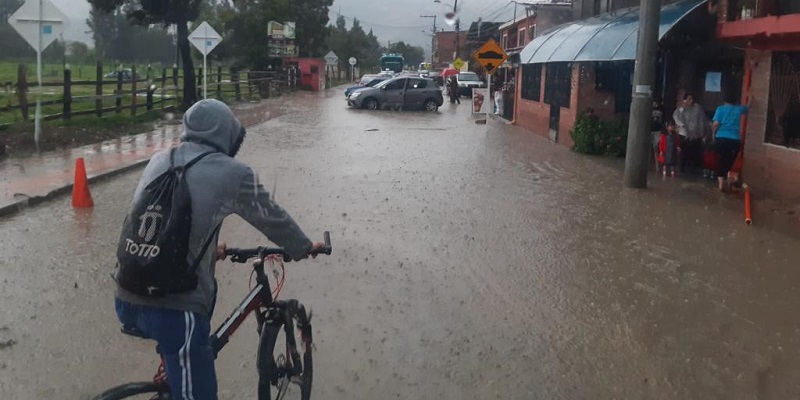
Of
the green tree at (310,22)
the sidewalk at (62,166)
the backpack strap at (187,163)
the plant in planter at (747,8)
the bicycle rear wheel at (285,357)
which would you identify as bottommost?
the sidewalk at (62,166)

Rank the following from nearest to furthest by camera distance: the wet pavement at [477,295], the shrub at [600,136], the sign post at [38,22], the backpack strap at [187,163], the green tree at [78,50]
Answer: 1. the backpack strap at [187,163]
2. the wet pavement at [477,295]
3. the sign post at [38,22]
4. the shrub at [600,136]
5. the green tree at [78,50]

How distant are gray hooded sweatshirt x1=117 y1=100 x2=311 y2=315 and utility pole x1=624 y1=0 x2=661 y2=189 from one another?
10451 millimetres

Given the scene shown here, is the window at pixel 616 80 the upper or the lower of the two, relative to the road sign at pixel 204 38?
lower

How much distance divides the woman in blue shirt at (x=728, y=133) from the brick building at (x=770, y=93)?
0.38 m

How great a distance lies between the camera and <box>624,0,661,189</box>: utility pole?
1292 cm

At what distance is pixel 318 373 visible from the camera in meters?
5.24

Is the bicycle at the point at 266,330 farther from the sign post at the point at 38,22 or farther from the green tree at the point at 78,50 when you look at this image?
the green tree at the point at 78,50

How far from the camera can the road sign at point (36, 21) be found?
1496 cm

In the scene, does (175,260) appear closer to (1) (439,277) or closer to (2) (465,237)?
(1) (439,277)

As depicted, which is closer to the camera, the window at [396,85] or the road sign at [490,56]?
the road sign at [490,56]

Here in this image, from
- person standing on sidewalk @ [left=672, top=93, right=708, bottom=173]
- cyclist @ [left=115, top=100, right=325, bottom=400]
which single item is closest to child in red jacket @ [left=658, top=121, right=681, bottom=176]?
person standing on sidewalk @ [left=672, top=93, right=708, bottom=173]

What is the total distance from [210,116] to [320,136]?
18759mm

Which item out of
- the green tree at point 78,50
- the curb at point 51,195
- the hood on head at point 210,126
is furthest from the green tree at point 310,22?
the hood on head at point 210,126

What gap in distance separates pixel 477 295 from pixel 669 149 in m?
8.94
